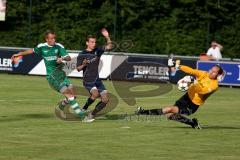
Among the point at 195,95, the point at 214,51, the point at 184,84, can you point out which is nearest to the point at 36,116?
the point at 184,84

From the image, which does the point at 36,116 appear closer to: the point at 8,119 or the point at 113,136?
the point at 8,119

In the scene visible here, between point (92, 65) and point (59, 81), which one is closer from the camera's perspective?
point (59, 81)

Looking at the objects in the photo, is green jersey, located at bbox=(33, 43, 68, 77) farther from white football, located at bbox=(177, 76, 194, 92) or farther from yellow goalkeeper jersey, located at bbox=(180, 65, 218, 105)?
yellow goalkeeper jersey, located at bbox=(180, 65, 218, 105)

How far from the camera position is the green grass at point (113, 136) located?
15.1 m

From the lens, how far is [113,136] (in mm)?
17797

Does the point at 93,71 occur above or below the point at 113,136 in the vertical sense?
above

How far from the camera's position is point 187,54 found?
43.7 m

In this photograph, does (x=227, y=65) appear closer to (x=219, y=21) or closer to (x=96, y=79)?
(x=219, y=21)

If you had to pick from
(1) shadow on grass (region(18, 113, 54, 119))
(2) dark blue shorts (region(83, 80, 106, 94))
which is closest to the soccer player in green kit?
(2) dark blue shorts (region(83, 80, 106, 94))

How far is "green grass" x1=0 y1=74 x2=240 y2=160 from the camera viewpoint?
1509 centimetres

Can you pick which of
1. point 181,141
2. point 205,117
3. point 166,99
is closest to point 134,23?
point 166,99

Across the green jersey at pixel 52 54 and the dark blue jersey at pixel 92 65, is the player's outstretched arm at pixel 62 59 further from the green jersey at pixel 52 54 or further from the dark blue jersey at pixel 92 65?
the dark blue jersey at pixel 92 65

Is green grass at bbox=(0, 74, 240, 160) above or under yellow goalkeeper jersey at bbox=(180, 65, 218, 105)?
under

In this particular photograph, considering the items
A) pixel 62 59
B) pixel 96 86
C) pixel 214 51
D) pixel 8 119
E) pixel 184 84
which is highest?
pixel 62 59
